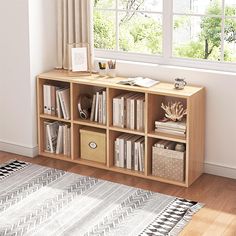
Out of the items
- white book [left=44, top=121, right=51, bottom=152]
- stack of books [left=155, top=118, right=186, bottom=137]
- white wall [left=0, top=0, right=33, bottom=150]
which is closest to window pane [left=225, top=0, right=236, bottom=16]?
stack of books [left=155, top=118, right=186, bottom=137]

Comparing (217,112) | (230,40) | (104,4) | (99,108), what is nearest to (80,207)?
(99,108)

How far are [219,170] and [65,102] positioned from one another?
4.41 feet

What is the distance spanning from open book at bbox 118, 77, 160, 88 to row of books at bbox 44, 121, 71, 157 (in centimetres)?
69

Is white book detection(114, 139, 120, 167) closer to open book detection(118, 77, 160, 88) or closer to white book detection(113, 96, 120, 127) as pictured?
white book detection(113, 96, 120, 127)

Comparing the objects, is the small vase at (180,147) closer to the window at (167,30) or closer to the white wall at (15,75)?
the window at (167,30)

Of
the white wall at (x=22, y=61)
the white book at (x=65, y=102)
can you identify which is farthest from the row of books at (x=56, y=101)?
the white wall at (x=22, y=61)

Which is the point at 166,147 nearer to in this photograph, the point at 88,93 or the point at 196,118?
the point at 196,118

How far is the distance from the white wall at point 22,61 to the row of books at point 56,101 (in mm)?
107

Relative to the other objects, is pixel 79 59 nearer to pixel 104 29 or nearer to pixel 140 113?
pixel 104 29

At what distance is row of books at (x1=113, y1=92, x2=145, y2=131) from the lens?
15.8 ft

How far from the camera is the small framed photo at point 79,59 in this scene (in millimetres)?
5125

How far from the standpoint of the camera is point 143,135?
4801 mm

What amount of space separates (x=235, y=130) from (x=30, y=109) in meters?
1.67

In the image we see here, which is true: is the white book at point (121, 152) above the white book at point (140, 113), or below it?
below
